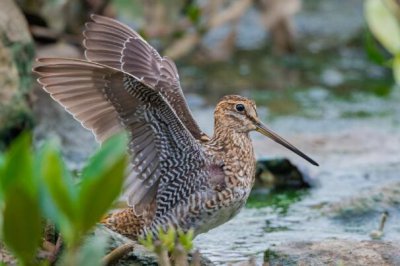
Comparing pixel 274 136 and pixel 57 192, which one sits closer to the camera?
pixel 57 192

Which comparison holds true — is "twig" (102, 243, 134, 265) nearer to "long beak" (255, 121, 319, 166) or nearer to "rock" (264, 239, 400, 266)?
"rock" (264, 239, 400, 266)

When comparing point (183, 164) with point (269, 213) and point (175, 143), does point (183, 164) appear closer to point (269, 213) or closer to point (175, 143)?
point (175, 143)

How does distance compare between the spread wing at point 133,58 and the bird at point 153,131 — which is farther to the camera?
the spread wing at point 133,58

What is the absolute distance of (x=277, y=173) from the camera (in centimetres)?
660

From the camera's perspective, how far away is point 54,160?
2.61 metres

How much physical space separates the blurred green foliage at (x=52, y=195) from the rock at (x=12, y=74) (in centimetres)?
366

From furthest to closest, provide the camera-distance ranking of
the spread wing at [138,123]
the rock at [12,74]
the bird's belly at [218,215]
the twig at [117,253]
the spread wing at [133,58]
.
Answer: the rock at [12,74]
the spread wing at [133,58]
the bird's belly at [218,215]
the spread wing at [138,123]
the twig at [117,253]

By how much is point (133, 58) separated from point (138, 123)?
1.61 feet

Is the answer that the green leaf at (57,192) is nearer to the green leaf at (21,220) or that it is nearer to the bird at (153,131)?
the green leaf at (21,220)

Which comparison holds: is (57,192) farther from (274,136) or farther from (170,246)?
(274,136)

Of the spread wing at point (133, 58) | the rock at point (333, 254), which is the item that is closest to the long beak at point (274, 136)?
the spread wing at point (133, 58)

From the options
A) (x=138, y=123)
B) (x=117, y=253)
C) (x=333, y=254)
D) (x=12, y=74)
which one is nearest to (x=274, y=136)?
(x=138, y=123)

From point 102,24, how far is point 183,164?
2.71 ft

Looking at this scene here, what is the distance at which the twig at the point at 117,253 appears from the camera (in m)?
3.91
